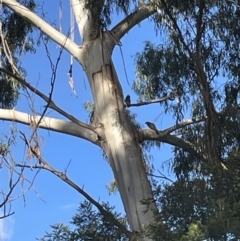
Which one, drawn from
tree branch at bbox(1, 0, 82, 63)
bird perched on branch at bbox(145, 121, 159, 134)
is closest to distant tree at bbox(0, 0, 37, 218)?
tree branch at bbox(1, 0, 82, 63)

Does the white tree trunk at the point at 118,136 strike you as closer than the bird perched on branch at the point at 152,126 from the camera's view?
Yes

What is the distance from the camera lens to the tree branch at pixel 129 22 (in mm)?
4266

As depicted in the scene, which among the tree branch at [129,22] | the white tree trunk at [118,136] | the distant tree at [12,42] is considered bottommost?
the white tree trunk at [118,136]

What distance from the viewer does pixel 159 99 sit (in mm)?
4293

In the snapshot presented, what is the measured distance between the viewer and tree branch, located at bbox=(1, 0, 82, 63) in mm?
4291

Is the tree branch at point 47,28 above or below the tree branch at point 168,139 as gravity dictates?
above

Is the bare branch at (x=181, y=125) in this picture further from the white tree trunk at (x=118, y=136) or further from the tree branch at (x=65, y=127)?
the tree branch at (x=65, y=127)

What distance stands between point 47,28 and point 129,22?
655 mm

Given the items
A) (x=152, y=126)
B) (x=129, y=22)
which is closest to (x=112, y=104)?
(x=152, y=126)

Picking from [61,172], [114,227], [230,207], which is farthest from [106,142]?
[230,207]

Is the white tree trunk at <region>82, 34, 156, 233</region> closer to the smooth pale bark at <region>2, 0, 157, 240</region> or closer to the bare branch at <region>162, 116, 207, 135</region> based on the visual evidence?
the smooth pale bark at <region>2, 0, 157, 240</region>

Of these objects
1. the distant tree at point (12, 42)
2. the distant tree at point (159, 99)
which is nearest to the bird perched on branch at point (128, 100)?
the distant tree at point (159, 99)

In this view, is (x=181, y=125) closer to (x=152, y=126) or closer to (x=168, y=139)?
(x=168, y=139)

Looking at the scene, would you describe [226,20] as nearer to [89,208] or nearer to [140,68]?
[140,68]
